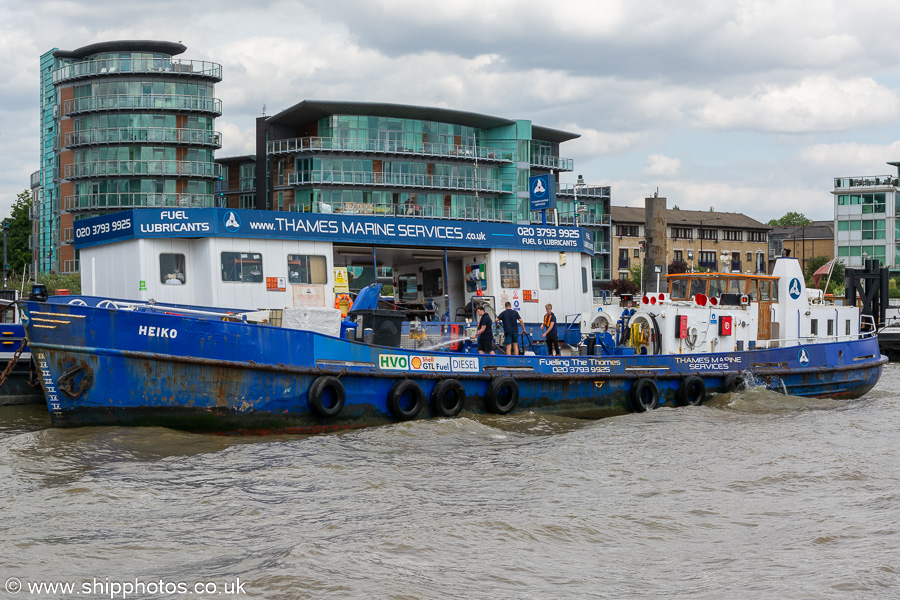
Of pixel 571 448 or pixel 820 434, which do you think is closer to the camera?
pixel 571 448

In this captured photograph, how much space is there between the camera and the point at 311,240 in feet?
63.3

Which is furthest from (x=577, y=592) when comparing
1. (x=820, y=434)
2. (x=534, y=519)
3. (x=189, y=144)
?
(x=189, y=144)

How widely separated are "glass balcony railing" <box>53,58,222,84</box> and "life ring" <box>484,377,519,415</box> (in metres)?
56.2

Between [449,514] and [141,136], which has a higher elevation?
[141,136]

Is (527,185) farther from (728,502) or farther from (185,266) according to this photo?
(728,502)

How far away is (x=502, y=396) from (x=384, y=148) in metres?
54.3

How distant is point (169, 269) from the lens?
1859cm

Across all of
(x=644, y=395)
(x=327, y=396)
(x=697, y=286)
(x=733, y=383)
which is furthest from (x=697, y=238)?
(x=327, y=396)

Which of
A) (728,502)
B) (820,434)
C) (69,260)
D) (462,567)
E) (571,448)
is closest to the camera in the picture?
(462,567)

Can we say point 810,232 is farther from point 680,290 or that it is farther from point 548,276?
point 548,276

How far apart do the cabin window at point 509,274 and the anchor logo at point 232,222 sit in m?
5.77

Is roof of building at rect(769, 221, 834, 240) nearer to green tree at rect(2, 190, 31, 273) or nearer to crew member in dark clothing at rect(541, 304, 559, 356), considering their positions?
green tree at rect(2, 190, 31, 273)

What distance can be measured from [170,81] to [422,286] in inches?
2029

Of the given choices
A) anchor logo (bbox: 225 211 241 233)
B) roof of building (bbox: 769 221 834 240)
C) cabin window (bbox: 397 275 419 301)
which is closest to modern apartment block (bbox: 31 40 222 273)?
cabin window (bbox: 397 275 419 301)
